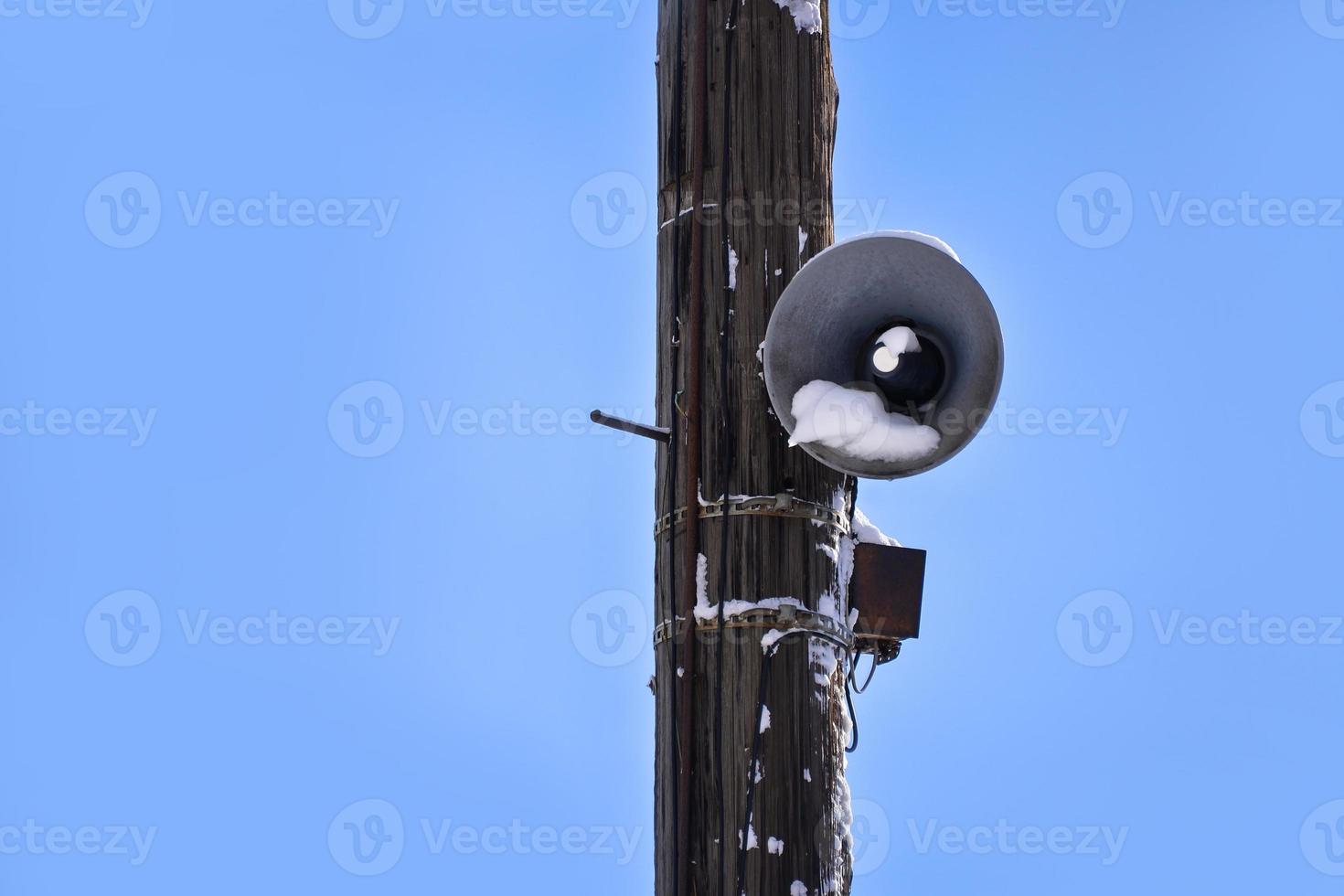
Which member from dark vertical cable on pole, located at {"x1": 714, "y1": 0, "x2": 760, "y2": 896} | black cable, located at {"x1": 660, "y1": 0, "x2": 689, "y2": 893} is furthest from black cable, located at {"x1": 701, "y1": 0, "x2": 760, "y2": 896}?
black cable, located at {"x1": 660, "y1": 0, "x2": 689, "y2": 893}

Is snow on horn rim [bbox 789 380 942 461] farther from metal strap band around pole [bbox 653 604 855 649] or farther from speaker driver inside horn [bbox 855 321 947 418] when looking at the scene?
metal strap band around pole [bbox 653 604 855 649]

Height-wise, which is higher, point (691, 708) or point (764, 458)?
point (764, 458)

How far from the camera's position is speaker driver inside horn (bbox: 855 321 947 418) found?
178 inches

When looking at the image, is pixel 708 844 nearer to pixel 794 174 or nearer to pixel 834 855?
pixel 834 855

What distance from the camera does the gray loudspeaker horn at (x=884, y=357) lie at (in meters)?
4.37

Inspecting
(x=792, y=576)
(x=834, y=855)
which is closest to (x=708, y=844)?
(x=834, y=855)

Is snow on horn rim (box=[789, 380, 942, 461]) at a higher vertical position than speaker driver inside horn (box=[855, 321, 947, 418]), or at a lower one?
lower

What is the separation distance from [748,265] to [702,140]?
0.36m

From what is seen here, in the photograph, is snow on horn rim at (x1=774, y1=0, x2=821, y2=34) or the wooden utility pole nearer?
the wooden utility pole

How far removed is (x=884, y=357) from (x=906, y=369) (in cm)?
6

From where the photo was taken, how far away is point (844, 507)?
181 inches

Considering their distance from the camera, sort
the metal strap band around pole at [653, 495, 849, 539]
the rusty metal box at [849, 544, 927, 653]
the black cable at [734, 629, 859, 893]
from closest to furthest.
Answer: the black cable at [734, 629, 859, 893], the metal strap band around pole at [653, 495, 849, 539], the rusty metal box at [849, 544, 927, 653]

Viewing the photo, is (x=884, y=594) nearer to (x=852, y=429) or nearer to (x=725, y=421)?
(x=852, y=429)

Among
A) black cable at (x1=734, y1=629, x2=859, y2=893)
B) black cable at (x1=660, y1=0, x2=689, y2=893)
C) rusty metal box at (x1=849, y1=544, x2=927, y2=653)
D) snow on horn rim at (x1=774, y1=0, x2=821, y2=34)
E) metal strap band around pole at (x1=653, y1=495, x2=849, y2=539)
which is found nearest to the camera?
black cable at (x1=734, y1=629, x2=859, y2=893)
